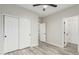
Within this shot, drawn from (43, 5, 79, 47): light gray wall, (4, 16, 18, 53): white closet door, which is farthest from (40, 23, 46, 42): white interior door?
(4, 16, 18, 53): white closet door

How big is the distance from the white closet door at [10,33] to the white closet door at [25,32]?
0.23 metres

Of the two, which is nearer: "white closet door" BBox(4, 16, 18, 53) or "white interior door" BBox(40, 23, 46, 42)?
"white closet door" BBox(4, 16, 18, 53)

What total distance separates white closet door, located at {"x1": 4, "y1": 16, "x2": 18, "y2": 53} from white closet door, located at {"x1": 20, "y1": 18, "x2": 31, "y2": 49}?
225 millimetres

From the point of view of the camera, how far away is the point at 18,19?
2459mm

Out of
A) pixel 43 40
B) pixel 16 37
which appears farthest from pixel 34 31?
pixel 16 37

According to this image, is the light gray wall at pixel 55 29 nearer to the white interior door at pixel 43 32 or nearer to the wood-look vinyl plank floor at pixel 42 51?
the white interior door at pixel 43 32

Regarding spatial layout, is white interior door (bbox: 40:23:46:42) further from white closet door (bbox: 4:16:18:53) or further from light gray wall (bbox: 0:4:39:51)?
white closet door (bbox: 4:16:18:53)

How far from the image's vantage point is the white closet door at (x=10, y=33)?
89.5 inches

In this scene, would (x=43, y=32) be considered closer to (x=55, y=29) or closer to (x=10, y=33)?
(x=55, y=29)

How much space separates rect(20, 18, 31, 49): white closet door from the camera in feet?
8.52

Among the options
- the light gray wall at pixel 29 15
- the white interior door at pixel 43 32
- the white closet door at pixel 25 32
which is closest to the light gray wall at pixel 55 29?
the white interior door at pixel 43 32

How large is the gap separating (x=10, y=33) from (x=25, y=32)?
626 millimetres
